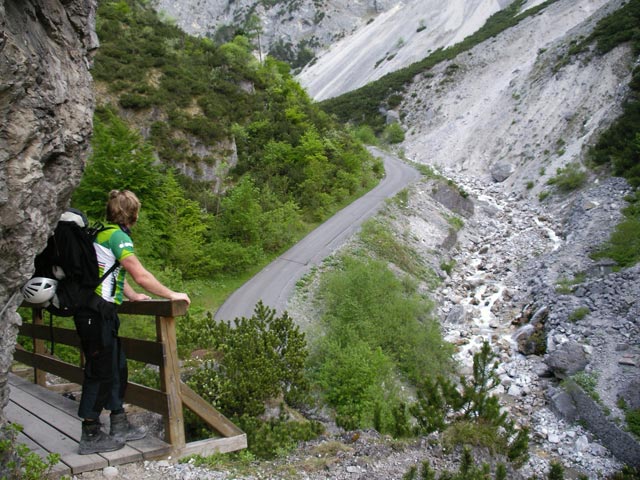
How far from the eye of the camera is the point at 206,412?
495 centimetres

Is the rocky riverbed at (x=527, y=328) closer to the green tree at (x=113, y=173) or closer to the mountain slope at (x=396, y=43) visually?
the green tree at (x=113, y=173)

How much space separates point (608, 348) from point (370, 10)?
11542cm

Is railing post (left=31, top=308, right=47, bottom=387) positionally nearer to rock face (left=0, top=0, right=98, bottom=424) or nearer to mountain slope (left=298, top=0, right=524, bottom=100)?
rock face (left=0, top=0, right=98, bottom=424)

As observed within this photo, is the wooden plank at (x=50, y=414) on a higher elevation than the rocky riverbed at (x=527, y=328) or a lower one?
higher

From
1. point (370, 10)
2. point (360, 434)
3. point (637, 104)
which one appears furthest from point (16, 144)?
point (370, 10)

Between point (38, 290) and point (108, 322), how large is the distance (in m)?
0.62

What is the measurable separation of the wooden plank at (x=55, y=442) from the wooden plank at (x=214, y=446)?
0.75 metres

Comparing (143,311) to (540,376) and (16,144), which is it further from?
(540,376)

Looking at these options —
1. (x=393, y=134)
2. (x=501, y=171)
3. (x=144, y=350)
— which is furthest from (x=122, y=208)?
(x=393, y=134)

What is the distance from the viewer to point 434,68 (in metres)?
55.2

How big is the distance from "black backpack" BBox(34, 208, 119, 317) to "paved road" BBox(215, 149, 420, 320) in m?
10.3

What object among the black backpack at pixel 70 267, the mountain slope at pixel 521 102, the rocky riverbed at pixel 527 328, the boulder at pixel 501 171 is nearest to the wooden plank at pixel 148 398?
the rocky riverbed at pixel 527 328

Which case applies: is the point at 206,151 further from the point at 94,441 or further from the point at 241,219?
the point at 94,441

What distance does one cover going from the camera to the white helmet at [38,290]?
3.96m
